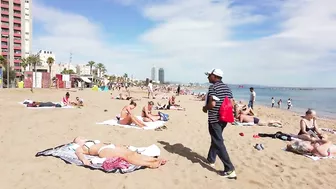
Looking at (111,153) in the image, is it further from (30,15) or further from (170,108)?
(30,15)

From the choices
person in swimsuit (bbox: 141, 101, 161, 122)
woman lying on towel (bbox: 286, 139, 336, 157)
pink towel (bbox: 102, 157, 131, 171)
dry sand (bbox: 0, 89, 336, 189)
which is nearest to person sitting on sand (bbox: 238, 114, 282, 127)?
dry sand (bbox: 0, 89, 336, 189)

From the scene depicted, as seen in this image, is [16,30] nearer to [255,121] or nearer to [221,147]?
[255,121]

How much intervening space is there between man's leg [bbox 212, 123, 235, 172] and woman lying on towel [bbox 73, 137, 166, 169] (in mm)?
1053

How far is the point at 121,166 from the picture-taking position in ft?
14.0

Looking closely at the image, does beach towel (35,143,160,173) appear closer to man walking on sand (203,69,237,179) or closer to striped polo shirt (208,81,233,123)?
man walking on sand (203,69,237,179)

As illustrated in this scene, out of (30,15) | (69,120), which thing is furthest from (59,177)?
(30,15)

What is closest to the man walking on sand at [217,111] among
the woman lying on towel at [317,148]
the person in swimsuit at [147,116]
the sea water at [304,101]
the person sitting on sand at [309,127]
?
the woman lying on towel at [317,148]

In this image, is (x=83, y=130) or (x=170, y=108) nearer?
(x=83, y=130)

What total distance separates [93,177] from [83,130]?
3.74 m

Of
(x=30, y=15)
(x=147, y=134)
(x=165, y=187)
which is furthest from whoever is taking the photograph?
(x=30, y=15)

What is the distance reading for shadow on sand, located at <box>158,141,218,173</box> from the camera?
4921mm

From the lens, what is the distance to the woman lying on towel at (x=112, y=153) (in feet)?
14.6

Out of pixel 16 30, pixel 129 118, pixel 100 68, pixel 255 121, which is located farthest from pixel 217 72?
pixel 100 68

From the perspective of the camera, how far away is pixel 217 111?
4383mm
